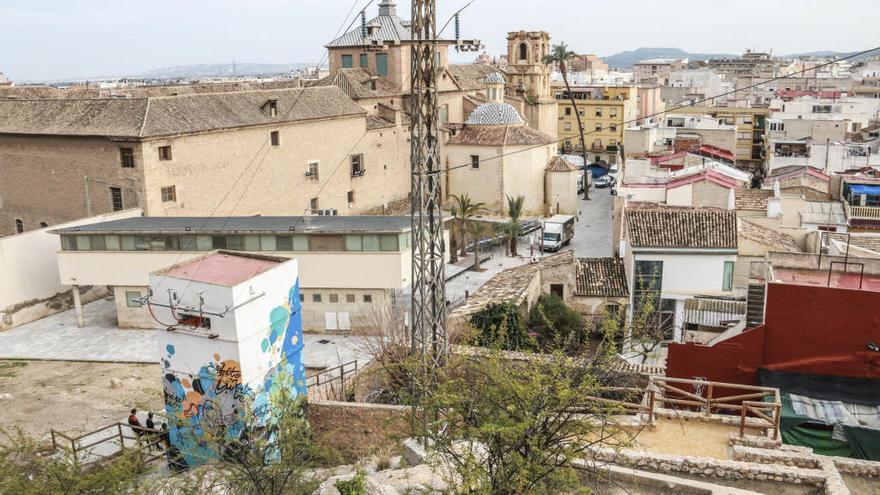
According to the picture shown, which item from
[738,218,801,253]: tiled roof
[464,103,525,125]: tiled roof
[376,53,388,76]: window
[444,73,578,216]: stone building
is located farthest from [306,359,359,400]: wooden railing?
[376,53,388,76]: window

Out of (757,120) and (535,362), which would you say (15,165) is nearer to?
(535,362)

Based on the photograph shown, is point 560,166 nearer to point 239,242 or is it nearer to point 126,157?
point 126,157

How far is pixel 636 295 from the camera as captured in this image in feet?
73.0

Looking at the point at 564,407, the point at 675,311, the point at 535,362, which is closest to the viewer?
the point at 564,407

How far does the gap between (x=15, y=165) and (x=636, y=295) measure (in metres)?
23.4

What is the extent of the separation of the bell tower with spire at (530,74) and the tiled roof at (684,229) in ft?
84.4

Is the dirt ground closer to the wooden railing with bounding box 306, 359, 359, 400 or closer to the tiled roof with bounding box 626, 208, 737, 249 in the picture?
the wooden railing with bounding box 306, 359, 359, 400

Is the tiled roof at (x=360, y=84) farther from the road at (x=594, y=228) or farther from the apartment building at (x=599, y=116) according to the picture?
the apartment building at (x=599, y=116)

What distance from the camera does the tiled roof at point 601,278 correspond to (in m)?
23.4

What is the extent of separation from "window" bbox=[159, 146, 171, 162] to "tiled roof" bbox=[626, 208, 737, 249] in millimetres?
15696

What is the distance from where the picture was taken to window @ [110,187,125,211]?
86.2 ft

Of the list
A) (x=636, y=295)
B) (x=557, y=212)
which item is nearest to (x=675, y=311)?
(x=636, y=295)

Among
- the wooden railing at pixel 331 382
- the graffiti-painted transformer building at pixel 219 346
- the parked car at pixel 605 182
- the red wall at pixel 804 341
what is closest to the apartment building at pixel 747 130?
the parked car at pixel 605 182

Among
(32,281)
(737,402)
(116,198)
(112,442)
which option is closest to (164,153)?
(116,198)
